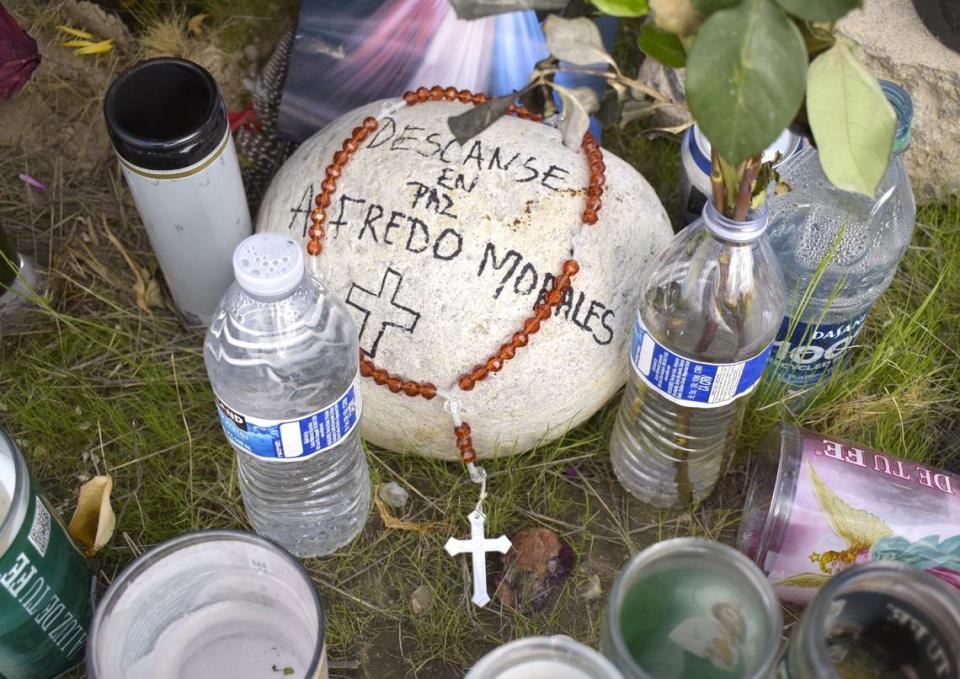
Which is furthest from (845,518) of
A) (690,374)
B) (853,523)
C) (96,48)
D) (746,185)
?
(96,48)

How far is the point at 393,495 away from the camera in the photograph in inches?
77.5

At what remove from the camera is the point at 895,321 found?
215 centimetres

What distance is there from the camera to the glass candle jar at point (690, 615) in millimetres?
1211

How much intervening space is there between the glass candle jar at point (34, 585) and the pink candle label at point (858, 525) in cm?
111

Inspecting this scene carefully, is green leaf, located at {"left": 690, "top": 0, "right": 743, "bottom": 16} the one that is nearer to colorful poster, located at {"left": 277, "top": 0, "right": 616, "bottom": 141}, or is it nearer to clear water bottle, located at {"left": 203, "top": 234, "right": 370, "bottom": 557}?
clear water bottle, located at {"left": 203, "top": 234, "right": 370, "bottom": 557}

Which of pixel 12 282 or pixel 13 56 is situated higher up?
pixel 13 56

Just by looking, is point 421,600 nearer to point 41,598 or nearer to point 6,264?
point 41,598

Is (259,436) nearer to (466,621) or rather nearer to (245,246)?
(245,246)

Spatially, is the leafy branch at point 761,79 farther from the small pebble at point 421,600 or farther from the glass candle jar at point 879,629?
the small pebble at point 421,600

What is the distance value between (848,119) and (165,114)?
1.31 meters

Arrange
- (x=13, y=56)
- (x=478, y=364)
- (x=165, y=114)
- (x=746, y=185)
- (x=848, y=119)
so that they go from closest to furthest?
(x=848, y=119), (x=746, y=185), (x=478, y=364), (x=165, y=114), (x=13, y=56)

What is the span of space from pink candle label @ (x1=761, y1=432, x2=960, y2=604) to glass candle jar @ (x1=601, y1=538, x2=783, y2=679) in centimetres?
46

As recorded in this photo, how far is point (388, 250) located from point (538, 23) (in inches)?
30.4

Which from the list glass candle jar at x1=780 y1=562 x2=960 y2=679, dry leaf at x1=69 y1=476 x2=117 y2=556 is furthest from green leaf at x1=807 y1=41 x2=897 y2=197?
dry leaf at x1=69 y1=476 x2=117 y2=556
